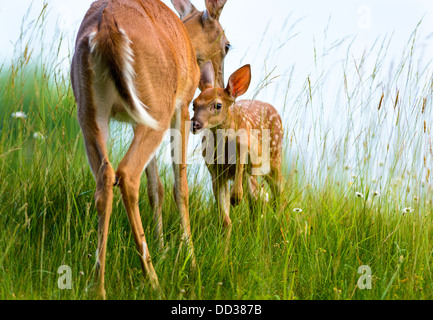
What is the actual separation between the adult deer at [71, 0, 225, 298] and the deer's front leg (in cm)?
99

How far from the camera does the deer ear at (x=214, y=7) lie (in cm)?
438

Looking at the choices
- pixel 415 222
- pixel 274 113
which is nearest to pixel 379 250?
pixel 415 222

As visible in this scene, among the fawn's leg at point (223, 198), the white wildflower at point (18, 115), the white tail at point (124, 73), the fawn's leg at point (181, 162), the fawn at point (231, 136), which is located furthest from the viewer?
the fawn at point (231, 136)

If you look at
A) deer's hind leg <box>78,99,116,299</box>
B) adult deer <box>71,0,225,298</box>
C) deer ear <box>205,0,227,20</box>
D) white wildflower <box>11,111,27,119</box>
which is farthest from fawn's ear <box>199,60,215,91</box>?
deer's hind leg <box>78,99,116,299</box>

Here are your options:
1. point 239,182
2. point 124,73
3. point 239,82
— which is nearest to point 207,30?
point 239,82

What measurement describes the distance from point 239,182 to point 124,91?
65.2 inches

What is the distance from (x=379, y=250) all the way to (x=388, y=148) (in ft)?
2.77

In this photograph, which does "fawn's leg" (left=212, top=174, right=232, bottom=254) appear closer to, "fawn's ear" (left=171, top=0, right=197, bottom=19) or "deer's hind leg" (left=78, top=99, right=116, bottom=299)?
"deer's hind leg" (left=78, top=99, right=116, bottom=299)

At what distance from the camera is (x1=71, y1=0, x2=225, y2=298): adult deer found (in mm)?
2770

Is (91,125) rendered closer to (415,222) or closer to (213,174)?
(213,174)

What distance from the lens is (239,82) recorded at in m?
4.24

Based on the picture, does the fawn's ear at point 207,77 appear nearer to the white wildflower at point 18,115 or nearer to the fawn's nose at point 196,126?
the fawn's nose at point 196,126

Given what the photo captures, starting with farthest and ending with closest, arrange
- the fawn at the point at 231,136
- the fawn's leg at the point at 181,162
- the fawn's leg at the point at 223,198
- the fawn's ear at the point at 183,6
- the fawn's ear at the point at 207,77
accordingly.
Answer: the fawn's ear at the point at 183,6 < the fawn's ear at the point at 207,77 < the fawn at the point at 231,136 < the fawn's leg at the point at 223,198 < the fawn's leg at the point at 181,162

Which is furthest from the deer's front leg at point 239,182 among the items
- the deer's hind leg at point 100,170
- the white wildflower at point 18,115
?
the white wildflower at point 18,115
